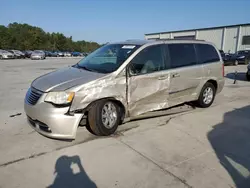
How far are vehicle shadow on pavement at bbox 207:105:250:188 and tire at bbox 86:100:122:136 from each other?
180 cm

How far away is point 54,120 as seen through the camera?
331 cm

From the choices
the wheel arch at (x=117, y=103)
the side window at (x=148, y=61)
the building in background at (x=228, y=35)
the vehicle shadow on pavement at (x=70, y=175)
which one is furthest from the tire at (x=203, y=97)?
the building in background at (x=228, y=35)

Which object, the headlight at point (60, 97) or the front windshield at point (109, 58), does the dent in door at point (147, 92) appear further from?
the headlight at point (60, 97)

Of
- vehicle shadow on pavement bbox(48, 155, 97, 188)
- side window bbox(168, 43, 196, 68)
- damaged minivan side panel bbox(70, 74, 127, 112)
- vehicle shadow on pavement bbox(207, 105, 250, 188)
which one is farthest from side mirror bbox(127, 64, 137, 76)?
vehicle shadow on pavement bbox(207, 105, 250, 188)

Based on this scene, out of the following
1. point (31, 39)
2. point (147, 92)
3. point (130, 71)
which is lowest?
point (147, 92)

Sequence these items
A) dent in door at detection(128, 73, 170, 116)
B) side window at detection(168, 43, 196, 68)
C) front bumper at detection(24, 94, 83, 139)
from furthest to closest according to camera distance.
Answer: side window at detection(168, 43, 196, 68) < dent in door at detection(128, 73, 170, 116) < front bumper at detection(24, 94, 83, 139)

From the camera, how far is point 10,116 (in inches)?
196

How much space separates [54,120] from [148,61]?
2.17 metres

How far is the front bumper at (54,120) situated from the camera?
10.9 ft

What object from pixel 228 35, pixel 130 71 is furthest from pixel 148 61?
pixel 228 35

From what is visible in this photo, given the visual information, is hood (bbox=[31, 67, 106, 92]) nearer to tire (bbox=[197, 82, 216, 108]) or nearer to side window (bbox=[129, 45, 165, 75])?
side window (bbox=[129, 45, 165, 75])

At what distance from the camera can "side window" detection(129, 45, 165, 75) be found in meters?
4.09

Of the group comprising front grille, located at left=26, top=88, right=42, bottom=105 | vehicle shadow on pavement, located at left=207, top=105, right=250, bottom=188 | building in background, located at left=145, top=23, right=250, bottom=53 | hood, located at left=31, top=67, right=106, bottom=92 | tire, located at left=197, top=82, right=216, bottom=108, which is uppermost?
building in background, located at left=145, top=23, right=250, bottom=53

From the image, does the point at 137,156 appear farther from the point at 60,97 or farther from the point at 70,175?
the point at 60,97
